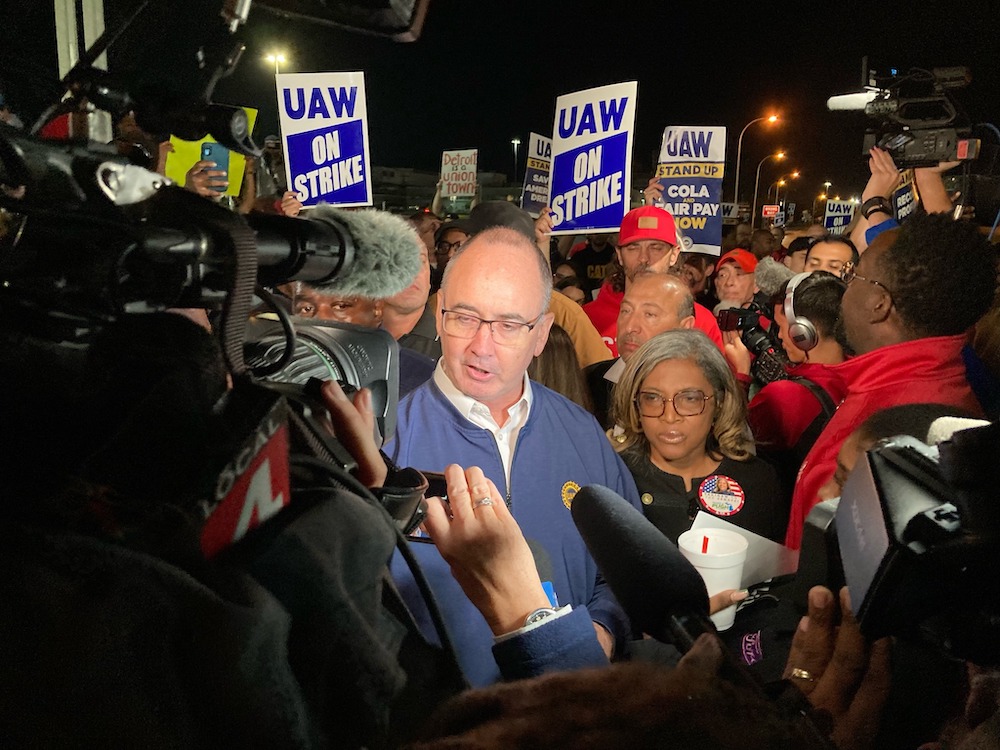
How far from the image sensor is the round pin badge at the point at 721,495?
2.57 meters

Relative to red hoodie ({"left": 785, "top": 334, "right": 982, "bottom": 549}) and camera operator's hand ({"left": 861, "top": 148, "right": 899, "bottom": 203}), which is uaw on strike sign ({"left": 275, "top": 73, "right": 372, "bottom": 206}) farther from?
red hoodie ({"left": 785, "top": 334, "right": 982, "bottom": 549})

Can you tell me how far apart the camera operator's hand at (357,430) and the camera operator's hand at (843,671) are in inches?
32.1

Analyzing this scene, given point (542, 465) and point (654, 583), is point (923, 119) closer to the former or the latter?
point (542, 465)

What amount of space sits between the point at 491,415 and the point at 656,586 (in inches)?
55.5

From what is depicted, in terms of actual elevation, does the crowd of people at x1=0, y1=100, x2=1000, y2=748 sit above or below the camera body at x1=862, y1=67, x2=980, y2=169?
below

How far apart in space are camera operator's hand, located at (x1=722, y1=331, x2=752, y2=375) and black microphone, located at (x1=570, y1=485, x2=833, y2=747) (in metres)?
3.27

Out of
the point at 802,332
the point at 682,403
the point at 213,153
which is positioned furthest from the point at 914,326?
the point at 213,153

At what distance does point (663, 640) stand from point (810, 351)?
10.2ft

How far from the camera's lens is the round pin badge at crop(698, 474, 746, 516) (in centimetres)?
257

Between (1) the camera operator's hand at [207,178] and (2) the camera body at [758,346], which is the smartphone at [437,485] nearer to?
Answer: (1) the camera operator's hand at [207,178]

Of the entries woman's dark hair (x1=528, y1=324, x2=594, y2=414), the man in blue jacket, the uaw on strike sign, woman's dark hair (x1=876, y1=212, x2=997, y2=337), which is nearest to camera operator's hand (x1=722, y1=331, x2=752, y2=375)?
woman's dark hair (x1=528, y1=324, x2=594, y2=414)

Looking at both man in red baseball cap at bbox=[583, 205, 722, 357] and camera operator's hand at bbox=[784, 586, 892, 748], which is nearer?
camera operator's hand at bbox=[784, 586, 892, 748]

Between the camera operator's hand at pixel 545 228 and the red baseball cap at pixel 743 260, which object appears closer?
the camera operator's hand at pixel 545 228

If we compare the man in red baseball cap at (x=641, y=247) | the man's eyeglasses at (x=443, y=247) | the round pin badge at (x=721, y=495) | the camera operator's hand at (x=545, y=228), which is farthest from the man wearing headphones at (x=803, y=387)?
the man's eyeglasses at (x=443, y=247)
